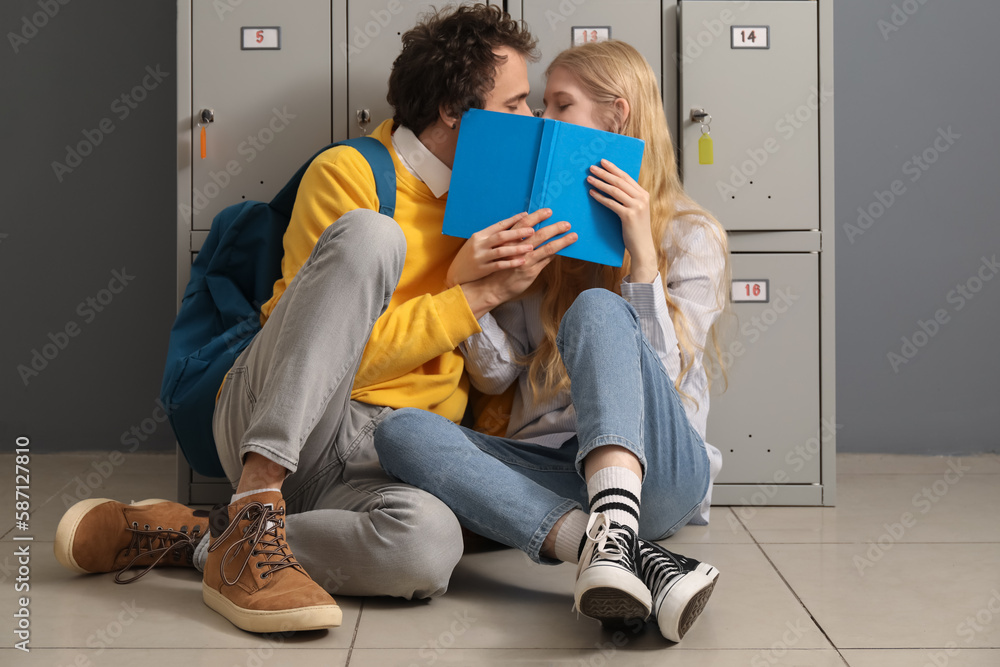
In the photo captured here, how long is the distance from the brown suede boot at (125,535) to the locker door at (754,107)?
1.22m

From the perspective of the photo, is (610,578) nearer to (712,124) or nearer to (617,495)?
(617,495)

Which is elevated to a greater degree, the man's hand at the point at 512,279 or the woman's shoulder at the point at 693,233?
the woman's shoulder at the point at 693,233

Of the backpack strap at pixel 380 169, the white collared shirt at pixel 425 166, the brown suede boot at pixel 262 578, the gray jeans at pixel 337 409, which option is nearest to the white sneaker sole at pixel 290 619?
the brown suede boot at pixel 262 578

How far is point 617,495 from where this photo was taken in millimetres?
1195

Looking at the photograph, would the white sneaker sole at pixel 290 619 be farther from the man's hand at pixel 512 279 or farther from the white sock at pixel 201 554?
the man's hand at pixel 512 279

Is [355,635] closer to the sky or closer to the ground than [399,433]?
closer to the ground

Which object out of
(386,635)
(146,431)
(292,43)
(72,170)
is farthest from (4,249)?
(386,635)

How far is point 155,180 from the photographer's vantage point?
2.36 m

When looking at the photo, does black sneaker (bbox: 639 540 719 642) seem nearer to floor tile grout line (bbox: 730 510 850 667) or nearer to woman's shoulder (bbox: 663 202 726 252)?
floor tile grout line (bbox: 730 510 850 667)

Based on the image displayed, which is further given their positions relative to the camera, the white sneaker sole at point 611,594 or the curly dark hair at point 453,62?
the curly dark hair at point 453,62

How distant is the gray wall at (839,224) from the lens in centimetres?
234

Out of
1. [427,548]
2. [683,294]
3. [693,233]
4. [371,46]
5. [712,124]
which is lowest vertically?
[427,548]

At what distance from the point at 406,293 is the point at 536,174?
0.32 metres

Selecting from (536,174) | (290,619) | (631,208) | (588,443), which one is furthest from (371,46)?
(290,619)
